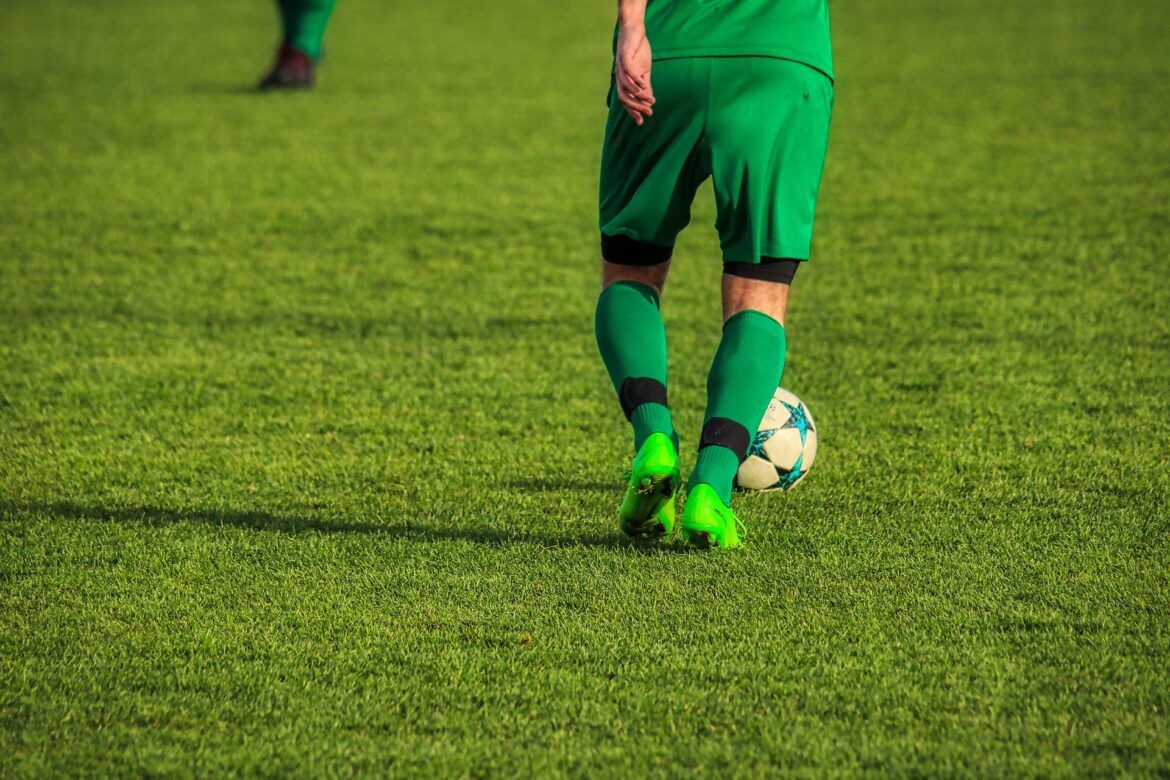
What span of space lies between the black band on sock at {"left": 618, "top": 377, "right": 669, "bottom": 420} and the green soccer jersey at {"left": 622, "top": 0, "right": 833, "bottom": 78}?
66 cm

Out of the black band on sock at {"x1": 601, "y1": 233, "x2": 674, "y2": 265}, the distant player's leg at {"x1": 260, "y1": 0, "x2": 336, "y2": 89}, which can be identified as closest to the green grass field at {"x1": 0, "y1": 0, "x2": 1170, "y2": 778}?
the black band on sock at {"x1": 601, "y1": 233, "x2": 674, "y2": 265}

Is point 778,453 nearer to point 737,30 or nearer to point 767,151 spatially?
point 767,151

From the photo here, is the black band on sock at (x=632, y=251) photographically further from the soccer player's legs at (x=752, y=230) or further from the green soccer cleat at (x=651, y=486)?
the green soccer cleat at (x=651, y=486)

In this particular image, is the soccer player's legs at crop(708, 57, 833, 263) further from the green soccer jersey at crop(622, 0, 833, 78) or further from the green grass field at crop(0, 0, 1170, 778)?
the green grass field at crop(0, 0, 1170, 778)

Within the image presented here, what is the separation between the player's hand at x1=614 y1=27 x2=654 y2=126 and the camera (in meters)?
2.82

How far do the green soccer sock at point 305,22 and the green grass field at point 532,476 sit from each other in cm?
213

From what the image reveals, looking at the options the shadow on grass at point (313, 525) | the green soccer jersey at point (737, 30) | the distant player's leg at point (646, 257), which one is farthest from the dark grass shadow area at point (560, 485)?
the green soccer jersey at point (737, 30)

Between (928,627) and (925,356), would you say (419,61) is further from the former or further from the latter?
(928,627)

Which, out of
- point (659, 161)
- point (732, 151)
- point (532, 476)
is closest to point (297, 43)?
point (532, 476)

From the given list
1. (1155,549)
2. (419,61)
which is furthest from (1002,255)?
(419,61)

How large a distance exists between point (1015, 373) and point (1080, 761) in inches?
97.6

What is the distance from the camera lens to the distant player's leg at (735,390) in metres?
2.84

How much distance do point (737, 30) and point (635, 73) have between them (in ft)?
0.77

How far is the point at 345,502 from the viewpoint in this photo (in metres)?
3.43
